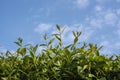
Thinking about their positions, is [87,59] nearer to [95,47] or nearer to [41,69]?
[95,47]

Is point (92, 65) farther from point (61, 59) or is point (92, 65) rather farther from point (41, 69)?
point (41, 69)

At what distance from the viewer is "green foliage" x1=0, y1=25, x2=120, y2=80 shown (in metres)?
4.88

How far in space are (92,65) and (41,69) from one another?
3.05ft

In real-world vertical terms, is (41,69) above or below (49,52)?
below

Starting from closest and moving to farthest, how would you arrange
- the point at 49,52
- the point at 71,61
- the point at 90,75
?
the point at 90,75 → the point at 71,61 → the point at 49,52

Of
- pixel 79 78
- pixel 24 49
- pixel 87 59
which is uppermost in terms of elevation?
pixel 24 49

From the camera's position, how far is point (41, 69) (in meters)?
5.20

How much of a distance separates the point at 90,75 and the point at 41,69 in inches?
38.1

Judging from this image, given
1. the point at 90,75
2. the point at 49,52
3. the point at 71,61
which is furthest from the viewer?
the point at 49,52

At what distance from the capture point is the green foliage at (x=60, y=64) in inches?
192

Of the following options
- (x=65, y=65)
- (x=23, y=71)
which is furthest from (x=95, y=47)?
(x=23, y=71)

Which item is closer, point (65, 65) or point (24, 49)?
point (65, 65)

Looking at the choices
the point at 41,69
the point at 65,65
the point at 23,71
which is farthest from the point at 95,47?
the point at 23,71

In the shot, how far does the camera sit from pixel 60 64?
5031 millimetres
